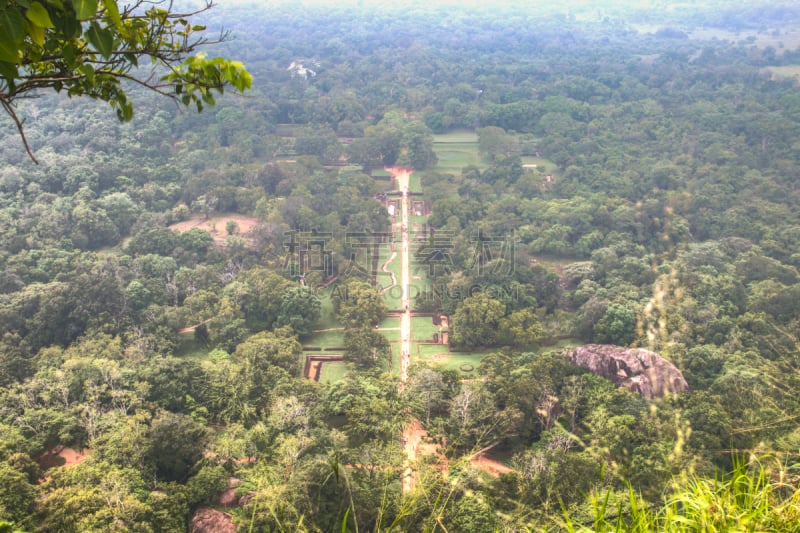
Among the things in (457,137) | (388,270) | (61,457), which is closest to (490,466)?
(61,457)

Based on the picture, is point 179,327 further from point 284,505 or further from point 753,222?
point 753,222

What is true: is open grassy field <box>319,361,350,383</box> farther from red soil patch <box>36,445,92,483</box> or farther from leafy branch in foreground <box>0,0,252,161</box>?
leafy branch in foreground <box>0,0,252,161</box>

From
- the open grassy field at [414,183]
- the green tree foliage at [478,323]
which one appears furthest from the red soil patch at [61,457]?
the open grassy field at [414,183]

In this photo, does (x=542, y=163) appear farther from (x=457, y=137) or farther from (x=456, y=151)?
(x=457, y=137)

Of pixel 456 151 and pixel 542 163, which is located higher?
pixel 456 151

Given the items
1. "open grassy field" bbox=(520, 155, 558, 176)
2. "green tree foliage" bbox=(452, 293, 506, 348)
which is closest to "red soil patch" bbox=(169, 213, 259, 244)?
"green tree foliage" bbox=(452, 293, 506, 348)
